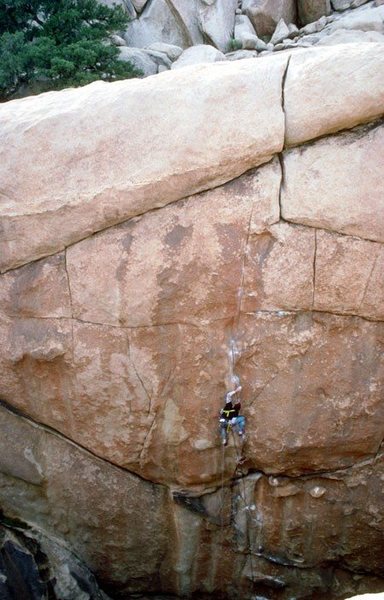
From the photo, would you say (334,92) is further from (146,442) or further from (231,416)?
(146,442)

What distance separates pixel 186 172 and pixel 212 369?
1161 mm

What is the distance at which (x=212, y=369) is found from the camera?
150 inches

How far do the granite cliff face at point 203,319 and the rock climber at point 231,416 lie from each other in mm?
72

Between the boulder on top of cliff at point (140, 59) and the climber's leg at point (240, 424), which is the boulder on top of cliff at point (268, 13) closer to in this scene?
the boulder on top of cliff at point (140, 59)

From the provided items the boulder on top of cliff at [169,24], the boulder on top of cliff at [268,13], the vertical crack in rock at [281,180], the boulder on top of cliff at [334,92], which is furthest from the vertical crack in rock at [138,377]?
the boulder on top of cliff at [268,13]

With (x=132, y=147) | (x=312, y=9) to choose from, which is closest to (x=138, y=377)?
(x=132, y=147)

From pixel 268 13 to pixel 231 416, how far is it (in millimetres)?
11475

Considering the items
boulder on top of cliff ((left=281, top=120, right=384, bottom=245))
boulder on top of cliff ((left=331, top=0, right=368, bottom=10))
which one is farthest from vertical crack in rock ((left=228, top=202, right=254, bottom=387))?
boulder on top of cliff ((left=331, top=0, right=368, bottom=10))

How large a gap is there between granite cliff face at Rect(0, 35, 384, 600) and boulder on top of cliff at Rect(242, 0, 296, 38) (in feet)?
34.2

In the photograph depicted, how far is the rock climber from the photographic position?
12.5 feet

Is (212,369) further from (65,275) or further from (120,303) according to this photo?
(65,275)

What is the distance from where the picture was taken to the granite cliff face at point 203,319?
3.52 m

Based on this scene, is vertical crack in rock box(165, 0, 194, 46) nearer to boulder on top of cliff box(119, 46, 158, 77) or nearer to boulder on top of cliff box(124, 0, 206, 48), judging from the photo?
boulder on top of cliff box(124, 0, 206, 48)

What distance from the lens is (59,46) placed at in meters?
10.1
